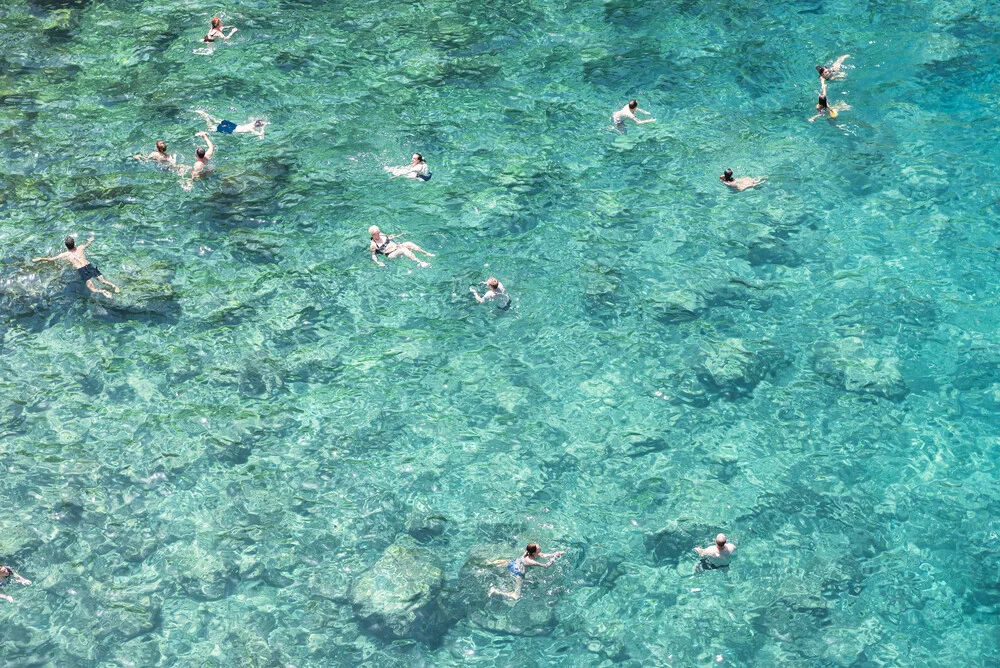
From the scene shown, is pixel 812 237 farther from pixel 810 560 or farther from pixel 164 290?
pixel 164 290

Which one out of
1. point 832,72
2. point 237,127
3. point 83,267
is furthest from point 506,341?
point 832,72

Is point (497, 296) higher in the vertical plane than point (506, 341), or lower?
higher

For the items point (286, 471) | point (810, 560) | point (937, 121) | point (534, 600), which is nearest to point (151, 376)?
point (286, 471)

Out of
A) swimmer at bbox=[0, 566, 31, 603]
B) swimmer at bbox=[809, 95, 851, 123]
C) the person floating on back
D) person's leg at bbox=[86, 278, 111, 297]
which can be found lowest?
swimmer at bbox=[0, 566, 31, 603]

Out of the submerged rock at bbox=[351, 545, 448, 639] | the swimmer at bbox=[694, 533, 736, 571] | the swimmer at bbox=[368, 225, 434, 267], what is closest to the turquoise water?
the submerged rock at bbox=[351, 545, 448, 639]

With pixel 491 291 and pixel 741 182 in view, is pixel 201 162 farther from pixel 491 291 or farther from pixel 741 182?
pixel 741 182

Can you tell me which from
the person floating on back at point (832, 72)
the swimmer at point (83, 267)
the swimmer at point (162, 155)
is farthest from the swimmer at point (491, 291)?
the person floating on back at point (832, 72)

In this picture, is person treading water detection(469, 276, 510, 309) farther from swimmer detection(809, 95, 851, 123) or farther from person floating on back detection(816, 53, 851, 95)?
person floating on back detection(816, 53, 851, 95)
